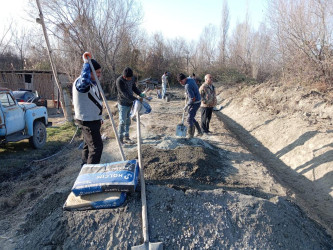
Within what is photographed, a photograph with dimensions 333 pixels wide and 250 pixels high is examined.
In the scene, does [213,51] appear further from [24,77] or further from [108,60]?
[24,77]

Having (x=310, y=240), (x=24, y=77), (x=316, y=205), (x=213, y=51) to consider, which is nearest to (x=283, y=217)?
(x=310, y=240)

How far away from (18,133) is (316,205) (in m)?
7.79

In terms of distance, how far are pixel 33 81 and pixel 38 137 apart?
14755mm

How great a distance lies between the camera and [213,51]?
30203 millimetres

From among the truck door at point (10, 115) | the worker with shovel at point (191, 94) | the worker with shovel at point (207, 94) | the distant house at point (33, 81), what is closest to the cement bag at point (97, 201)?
the worker with shovel at point (191, 94)

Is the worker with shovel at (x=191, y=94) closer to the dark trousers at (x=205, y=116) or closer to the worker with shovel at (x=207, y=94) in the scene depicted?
the worker with shovel at (x=207, y=94)

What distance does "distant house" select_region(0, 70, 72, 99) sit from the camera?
19953 millimetres

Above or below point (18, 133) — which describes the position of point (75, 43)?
above

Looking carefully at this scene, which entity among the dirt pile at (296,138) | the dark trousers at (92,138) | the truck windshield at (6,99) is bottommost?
the dirt pile at (296,138)

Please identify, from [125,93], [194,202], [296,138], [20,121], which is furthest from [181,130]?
[20,121]

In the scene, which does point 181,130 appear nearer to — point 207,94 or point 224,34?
point 207,94

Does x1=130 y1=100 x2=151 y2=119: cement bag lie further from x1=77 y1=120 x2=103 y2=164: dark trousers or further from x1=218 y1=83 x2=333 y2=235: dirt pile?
x1=218 y1=83 x2=333 y2=235: dirt pile

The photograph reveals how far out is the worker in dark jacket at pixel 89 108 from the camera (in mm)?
3697

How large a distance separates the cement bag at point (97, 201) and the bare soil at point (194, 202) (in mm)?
68
